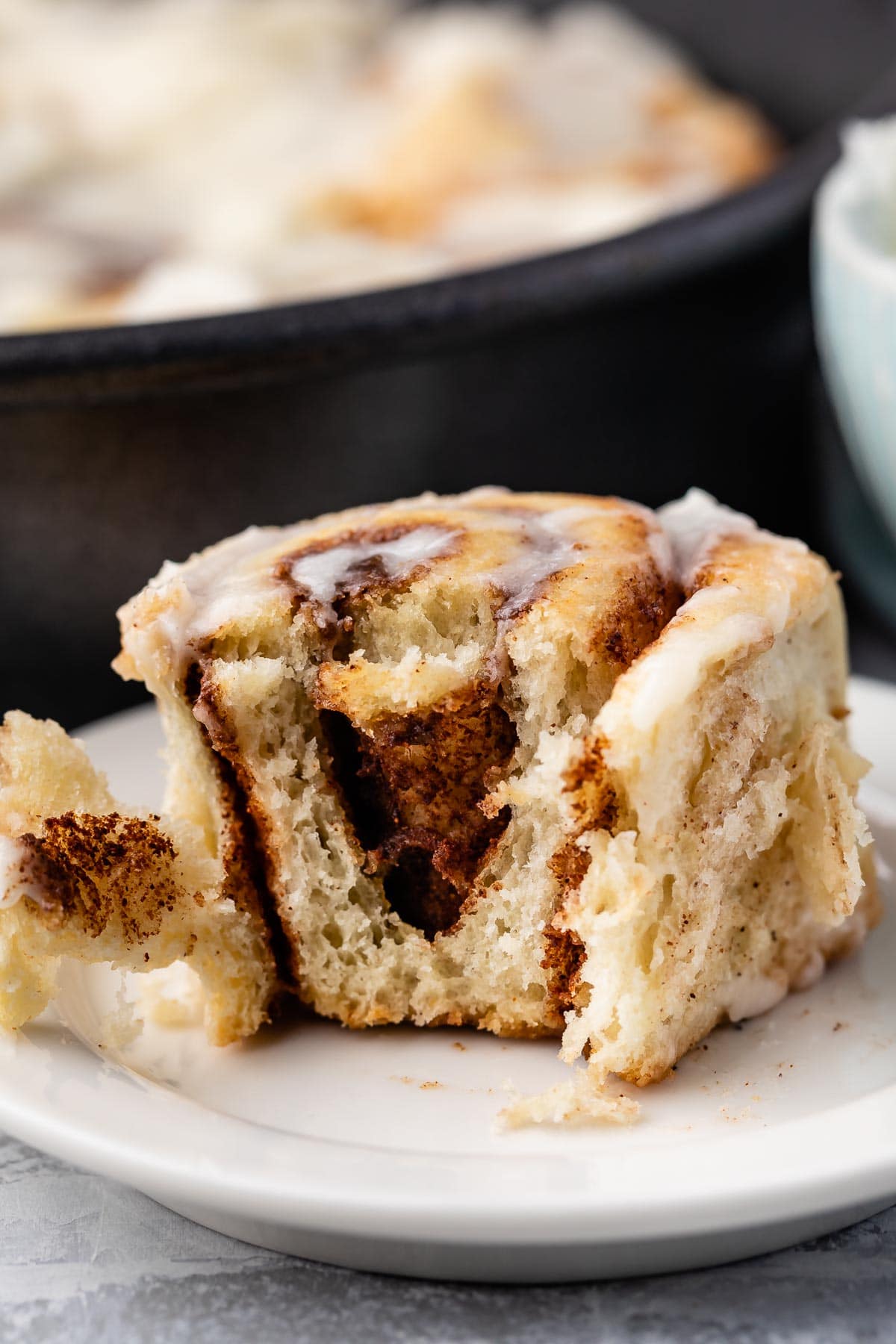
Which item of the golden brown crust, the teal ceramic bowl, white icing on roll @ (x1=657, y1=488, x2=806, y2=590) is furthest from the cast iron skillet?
the golden brown crust

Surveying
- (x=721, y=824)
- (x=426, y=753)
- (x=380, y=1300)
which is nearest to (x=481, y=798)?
(x=426, y=753)

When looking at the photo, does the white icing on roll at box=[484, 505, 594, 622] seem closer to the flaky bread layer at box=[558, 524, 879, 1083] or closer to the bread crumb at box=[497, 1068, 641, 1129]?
the flaky bread layer at box=[558, 524, 879, 1083]

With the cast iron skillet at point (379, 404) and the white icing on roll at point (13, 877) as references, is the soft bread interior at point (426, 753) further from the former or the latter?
the cast iron skillet at point (379, 404)

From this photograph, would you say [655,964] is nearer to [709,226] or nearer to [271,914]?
[271,914]

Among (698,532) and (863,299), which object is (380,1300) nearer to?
(698,532)

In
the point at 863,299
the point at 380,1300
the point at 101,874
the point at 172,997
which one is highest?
the point at 863,299

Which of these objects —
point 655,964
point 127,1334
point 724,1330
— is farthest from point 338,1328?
point 655,964
